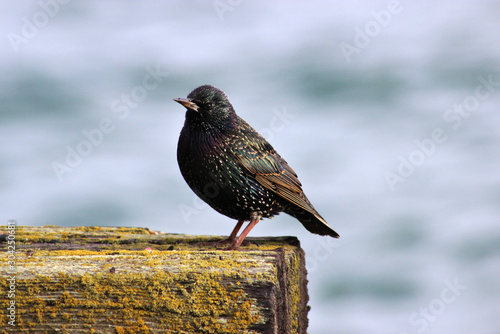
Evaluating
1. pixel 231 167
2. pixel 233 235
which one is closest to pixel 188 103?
pixel 231 167

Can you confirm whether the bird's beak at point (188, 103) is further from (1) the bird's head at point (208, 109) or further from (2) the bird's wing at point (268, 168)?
(2) the bird's wing at point (268, 168)

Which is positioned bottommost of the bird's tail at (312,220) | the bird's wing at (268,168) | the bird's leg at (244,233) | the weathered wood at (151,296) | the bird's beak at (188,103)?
the weathered wood at (151,296)

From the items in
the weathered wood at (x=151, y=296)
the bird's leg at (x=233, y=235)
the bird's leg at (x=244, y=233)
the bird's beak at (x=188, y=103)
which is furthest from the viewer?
the bird's beak at (x=188, y=103)

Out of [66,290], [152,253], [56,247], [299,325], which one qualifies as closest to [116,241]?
[56,247]

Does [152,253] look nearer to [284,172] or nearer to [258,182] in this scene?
[258,182]

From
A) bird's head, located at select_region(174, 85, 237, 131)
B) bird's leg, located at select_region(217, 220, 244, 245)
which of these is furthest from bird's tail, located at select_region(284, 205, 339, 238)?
bird's head, located at select_region(174, 85, 237, 131)

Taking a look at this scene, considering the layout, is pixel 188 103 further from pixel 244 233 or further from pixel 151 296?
pixel 151 296

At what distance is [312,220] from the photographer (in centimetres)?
474

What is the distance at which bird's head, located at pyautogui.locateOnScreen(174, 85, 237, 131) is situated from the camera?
4438mm

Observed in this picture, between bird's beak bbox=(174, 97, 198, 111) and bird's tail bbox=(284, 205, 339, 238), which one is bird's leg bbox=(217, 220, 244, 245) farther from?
bird's beak bbox=(174, 97, 198, 111)

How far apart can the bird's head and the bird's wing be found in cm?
21

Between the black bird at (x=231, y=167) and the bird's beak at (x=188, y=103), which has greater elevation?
the bird's beak at (x=188, y=103)

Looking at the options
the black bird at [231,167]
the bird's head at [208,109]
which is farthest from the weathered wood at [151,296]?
the bird's head at [208,109]

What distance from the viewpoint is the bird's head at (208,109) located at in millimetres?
4438
